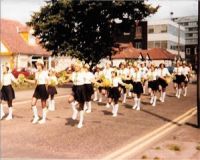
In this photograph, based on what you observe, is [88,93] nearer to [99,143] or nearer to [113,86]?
[113,86]

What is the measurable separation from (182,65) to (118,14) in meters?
11.2

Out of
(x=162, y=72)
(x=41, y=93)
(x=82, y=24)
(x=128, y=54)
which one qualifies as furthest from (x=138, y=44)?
(x=41, y=93)

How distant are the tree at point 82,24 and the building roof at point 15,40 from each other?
A: 1111 centimetres

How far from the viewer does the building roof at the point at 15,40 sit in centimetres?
4650

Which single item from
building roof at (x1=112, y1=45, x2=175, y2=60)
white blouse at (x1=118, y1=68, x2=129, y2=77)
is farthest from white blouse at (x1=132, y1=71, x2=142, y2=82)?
building roof at (x1=112, y1=45, x2=175, y2=60)

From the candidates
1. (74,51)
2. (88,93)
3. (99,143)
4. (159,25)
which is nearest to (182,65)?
(74,51)

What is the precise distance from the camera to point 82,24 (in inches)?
1416

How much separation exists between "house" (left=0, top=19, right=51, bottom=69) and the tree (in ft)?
35.5

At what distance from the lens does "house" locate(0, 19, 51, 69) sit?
4609 cm

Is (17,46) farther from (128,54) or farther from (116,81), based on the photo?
(128,54)

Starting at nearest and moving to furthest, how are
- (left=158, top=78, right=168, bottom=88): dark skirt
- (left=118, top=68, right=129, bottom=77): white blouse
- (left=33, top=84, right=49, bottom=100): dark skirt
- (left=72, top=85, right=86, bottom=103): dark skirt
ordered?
(left=72, top=85, right=86, bottom=103): dark skirt → (left=33, top=84, right=49, bottom=100): dark skirt → (left=118, top=68, right=129, bottom=77): white blouse → (left=158, top=78, right=168, bottom=88): dark skirt

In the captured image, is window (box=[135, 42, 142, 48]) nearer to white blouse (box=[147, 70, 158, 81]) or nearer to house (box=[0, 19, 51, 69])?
house (box=[0, 19, 51, 69])

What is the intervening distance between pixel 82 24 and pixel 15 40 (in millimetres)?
15348

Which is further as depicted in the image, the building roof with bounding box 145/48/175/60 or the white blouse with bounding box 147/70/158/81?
the building roof with bounding box 145/48/175/60
